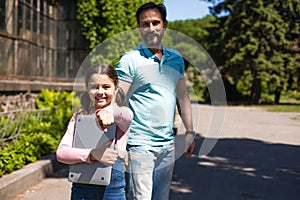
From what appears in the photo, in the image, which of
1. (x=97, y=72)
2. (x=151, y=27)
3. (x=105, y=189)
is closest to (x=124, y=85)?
(x=97, y=72)

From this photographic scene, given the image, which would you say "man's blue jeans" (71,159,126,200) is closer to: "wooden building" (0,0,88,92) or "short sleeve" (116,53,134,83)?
"short sleeve" (116,53,134,83)

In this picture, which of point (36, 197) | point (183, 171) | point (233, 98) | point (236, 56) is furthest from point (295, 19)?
point (36, 197)

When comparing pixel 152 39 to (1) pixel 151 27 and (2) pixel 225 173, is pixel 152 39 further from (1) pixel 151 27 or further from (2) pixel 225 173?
(2) pixel 225 173

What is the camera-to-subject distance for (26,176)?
486cm

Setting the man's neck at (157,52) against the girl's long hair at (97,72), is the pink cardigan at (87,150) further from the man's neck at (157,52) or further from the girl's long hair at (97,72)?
the man's neck at (157,52)

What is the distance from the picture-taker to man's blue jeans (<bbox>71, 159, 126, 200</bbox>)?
2246 millimetres

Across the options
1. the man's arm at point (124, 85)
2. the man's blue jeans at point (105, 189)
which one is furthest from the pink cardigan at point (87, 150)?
the man's arm at point (124, 85)

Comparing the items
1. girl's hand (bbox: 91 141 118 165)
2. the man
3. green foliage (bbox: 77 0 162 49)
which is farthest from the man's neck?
green foliage (bbox: 77 0 162 49)

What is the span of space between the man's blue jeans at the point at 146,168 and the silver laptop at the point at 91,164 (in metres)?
0.40

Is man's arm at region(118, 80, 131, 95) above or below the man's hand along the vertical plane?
above

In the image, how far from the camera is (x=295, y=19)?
98.3 feet

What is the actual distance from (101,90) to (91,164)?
0.43 meters

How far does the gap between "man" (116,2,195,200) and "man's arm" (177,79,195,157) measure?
141 millimetres

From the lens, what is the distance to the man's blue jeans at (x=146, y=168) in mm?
2553
